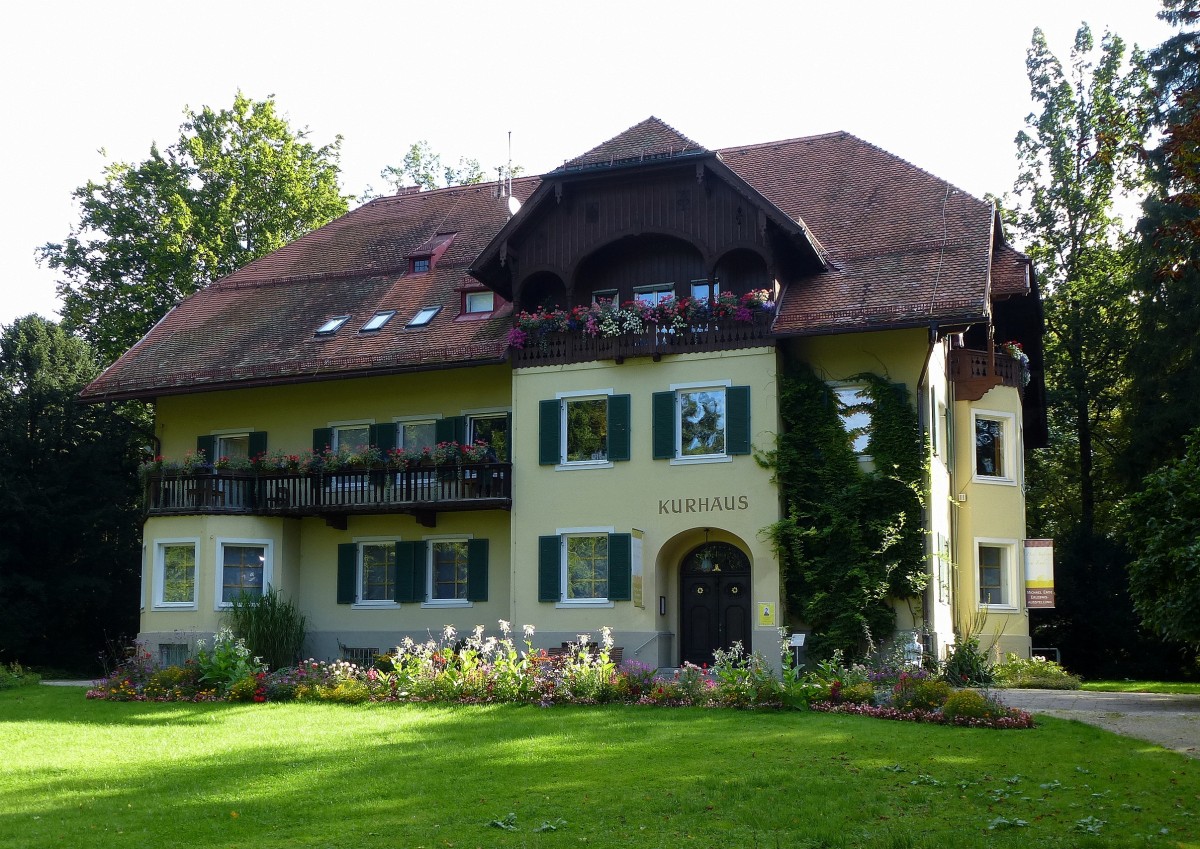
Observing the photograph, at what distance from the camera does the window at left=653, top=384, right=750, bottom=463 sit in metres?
25.6

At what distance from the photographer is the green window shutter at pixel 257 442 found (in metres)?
30.5

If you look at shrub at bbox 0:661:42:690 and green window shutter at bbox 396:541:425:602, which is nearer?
shrub at bbox 0:661:42:690

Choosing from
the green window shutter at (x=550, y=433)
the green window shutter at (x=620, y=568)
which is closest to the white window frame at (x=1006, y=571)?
the green window shutter at (x=620, y=568)

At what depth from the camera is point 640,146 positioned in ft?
87.4

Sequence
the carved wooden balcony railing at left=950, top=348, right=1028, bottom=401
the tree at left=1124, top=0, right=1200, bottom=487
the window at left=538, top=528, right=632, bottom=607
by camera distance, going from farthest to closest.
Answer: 1. the tree at left=1124, top=0, right=1200, bottom=487
2. the carved wooden balcony railing at left=950, top=348, right=1028, bottom=401
3. the window at left=538, top=528, right=632, bottom=607

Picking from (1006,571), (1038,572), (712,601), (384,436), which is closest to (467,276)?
(384,436)

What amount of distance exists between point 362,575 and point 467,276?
682cm

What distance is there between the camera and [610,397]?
86.7 feet

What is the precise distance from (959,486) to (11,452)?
23.4 metres

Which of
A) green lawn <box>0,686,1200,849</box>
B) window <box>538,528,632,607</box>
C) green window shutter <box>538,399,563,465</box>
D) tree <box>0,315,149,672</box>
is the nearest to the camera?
green lawn <box>0,686,1200,849</box>

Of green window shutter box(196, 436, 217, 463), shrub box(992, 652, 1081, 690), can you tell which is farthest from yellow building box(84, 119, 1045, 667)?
shrub box(992, 652, 1081, 690)

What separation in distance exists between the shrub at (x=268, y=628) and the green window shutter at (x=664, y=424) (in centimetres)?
811

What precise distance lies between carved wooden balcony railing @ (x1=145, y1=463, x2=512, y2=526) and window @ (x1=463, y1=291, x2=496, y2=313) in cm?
379

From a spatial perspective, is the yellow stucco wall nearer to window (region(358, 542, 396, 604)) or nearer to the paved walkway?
window (region(358, 542, 396, 604))
